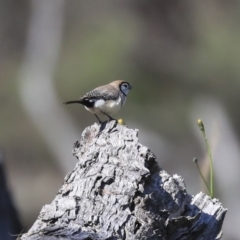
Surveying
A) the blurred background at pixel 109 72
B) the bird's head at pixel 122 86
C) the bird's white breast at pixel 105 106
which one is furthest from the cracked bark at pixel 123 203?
the blurred background at pixel 109 72

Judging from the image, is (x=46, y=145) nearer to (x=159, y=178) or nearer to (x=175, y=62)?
(x=175, y=62)

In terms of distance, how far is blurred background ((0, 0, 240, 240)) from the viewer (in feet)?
24.6

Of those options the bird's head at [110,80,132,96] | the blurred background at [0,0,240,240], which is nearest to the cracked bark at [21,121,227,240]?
the bird's head at [110,80,132,96]

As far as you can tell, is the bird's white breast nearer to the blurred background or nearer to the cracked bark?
the cracked bark

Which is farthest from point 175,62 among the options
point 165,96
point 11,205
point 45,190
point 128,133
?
point 128,133

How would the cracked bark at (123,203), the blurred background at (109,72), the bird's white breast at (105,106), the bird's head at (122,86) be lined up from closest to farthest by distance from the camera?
1. the cracked bark at (123,203)
2. the bird's white breast at (105,106)
3. the bird's head at (122,86)
4. the blurred background at (109,72)

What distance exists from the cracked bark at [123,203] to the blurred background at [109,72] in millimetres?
4917

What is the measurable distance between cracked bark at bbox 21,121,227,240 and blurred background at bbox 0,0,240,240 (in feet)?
16.1

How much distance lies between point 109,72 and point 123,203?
6.01 meters

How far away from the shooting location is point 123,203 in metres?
1.99

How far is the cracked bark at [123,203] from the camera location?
1915mm

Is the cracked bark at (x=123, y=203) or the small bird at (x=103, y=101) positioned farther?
the small bird at (x=103, y=101)

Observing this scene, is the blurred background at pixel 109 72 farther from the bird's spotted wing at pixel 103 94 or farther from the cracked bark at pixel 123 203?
the cracked bark at pixel 123 203

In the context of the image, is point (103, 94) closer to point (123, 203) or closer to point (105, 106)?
point (105, 106)
